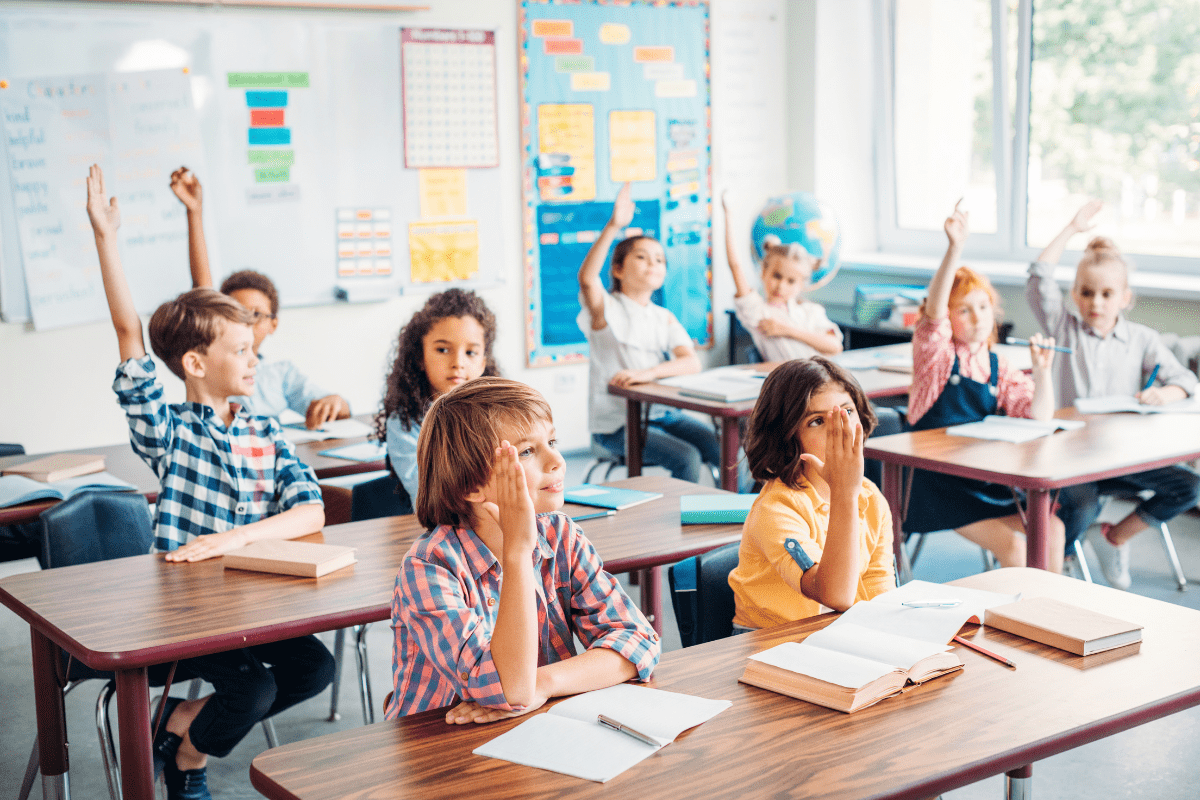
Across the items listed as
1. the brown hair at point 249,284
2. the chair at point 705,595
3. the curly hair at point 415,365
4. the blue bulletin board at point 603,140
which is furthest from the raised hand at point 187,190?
the blue bulletin board at point 603,140

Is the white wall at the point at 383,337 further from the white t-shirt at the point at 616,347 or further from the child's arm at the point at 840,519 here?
the child's arm at the point at 840,519

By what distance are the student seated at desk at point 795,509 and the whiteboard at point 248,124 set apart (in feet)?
10.9

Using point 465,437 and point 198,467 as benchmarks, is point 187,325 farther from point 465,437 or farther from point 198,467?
point 465,437

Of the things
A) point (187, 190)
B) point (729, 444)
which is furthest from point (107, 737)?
point (729, 444)

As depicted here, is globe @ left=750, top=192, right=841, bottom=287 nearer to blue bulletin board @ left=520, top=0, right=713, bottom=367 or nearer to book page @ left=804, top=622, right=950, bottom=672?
blue bulletin board @ left=520, top=0, right=713, bottom=367

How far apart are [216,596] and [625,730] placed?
2.85 feet

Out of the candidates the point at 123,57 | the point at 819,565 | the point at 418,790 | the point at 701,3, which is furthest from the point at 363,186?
the point at 418,790

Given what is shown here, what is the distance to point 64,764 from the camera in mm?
2039

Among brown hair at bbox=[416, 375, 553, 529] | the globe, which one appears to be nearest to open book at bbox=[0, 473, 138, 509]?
brown hair at bbox=[416, 375, 553, 529]

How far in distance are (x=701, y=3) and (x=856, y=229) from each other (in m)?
1.50

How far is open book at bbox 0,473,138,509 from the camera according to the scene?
2580mm

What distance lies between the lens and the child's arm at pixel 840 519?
63.0 inches

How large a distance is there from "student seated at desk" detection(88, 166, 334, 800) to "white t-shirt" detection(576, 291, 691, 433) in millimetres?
1849

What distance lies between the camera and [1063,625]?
1.59 metres
